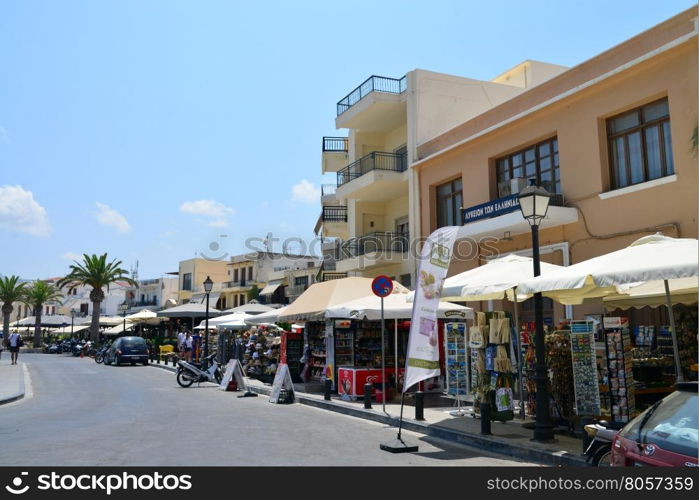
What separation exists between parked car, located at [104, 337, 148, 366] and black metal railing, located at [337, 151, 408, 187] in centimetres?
1478

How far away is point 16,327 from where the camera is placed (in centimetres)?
6606

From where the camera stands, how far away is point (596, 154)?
15.6 m

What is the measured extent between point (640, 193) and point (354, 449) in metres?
9.71

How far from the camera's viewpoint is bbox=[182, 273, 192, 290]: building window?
7288 centimetres

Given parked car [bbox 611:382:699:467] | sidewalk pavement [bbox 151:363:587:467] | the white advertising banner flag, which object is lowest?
sidewalk pavement [bbox 151:363:587:467]

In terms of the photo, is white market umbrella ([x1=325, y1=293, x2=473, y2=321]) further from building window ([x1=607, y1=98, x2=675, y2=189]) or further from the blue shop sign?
building window ([x1=607, y1=98, x2=675, y2=189])

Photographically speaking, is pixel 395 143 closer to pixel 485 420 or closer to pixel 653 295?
pixel 653 295

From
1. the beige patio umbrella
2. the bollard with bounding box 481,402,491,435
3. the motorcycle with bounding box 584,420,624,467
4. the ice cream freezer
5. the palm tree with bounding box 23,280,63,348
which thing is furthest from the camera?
the palm tree with bounding box 23,280,63,348

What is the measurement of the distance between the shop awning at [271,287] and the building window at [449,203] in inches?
1369

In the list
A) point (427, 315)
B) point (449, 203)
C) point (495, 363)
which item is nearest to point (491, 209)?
point (449, 203)

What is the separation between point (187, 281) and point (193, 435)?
65750 mm

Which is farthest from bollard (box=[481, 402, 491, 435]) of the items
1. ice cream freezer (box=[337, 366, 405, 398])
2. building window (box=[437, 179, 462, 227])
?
building window (box=[437, 179, 462, 227])
